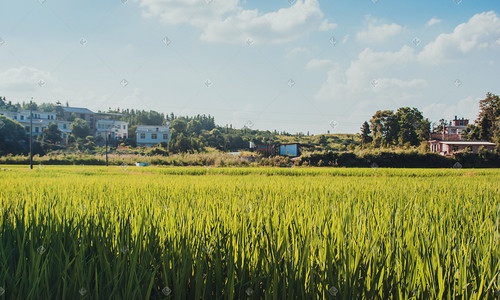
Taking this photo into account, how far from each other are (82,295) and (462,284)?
1.64m

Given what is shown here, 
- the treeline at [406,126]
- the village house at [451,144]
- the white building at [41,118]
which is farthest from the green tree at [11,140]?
the village house at [451,144]

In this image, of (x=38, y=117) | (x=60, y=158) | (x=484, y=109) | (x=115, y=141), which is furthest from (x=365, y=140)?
(x=38, y=117)

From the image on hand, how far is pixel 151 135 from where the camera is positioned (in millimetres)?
58156

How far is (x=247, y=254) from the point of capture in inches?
70.4

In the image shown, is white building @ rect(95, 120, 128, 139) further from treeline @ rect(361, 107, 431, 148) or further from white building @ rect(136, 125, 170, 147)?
treeline @ rect(361, 107, 431, 148)

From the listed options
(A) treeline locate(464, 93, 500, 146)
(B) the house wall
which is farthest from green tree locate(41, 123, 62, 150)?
(A) treeline locate(464, 93, 500, 146)

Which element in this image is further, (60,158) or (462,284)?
(60,158)

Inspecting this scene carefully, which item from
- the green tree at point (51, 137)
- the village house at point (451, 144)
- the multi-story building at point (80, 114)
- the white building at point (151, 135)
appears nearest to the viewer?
the village house at point (451, 144)

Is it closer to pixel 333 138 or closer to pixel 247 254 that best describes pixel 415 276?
pixel 247 254

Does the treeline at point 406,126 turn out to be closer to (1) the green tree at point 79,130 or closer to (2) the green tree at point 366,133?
(2) the green tree at point 366,133

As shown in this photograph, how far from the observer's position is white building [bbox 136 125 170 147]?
56938mm

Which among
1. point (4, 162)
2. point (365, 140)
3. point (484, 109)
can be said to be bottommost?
point (4, 162)

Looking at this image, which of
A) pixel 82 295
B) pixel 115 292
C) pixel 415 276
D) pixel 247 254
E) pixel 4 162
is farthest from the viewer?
pixel 4 162

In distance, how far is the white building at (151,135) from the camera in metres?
56.9
